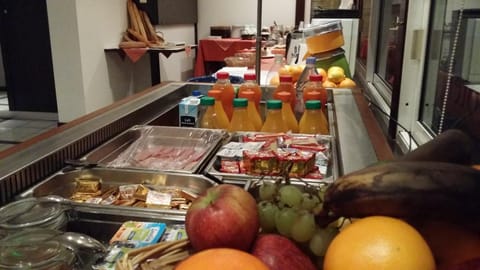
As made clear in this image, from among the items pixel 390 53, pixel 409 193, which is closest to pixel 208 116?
pixel 409 193

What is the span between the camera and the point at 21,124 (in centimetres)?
467

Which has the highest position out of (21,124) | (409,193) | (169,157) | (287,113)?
(409,193)

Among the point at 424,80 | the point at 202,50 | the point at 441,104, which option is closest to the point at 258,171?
the point at 441,104

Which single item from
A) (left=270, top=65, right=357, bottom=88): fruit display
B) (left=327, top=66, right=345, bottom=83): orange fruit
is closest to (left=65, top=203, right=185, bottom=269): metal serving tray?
(left=270, top=65, right=357, bottom=88): fruit display

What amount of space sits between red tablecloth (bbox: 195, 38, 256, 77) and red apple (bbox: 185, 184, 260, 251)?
5.40m

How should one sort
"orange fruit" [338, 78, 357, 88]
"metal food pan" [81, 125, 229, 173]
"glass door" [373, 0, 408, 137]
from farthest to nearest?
"orange fruit" [338, 78, 357, 88]
"glass door" [373, 0, 408, 137]
"metal food pan" [81, 125, 229, 173]

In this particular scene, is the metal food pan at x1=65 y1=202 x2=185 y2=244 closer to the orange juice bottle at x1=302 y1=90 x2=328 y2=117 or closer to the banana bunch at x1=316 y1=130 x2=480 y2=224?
the banana bunch at x1=316 y1=130 x2=480 y2=224

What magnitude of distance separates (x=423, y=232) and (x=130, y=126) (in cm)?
114

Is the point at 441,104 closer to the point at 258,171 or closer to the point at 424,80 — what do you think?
the point at 424,80

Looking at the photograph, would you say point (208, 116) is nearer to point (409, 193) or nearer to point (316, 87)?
point (316, 87)

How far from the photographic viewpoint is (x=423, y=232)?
510 millimetres

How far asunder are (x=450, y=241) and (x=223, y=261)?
0.85 feet

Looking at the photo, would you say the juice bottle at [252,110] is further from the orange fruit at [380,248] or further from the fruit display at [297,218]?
the orange fruit at [380,248]

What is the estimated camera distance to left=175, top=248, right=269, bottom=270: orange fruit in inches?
18.1
